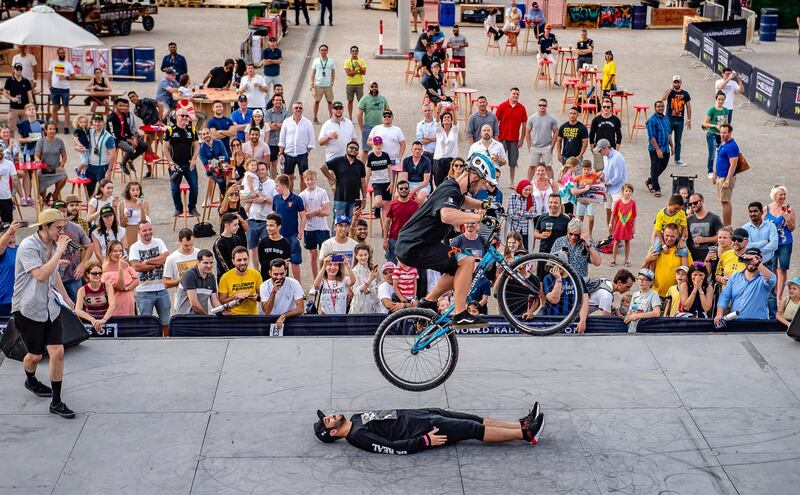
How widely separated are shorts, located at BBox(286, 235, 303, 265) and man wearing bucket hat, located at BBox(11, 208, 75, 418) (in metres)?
4.81

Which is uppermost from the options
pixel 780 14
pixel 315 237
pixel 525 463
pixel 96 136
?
pixel 780 14

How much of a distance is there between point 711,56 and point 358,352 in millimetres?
22128

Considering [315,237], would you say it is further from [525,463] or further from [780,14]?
[780,14]

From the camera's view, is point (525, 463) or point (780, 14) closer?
point (525, 463)

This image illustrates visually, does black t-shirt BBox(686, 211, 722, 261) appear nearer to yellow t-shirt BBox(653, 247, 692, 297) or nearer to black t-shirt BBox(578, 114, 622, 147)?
yellow t-shirt BBox(653, 247, 692, 297)

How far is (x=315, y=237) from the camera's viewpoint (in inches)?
654

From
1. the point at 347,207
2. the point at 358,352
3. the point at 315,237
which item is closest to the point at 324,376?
the point at 358,352

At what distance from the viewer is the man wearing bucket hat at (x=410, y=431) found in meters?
11.2

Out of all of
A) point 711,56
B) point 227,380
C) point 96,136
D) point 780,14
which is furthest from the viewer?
point 780,14

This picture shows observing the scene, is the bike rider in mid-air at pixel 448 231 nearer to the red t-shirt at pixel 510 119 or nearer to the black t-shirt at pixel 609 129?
the red t-shirt at pixel 510 119

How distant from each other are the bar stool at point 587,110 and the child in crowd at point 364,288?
40.6ft

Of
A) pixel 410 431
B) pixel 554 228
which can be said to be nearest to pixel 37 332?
pixel 410 431

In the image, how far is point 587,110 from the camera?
83.6 ft

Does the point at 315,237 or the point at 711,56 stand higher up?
the point at 711,56
